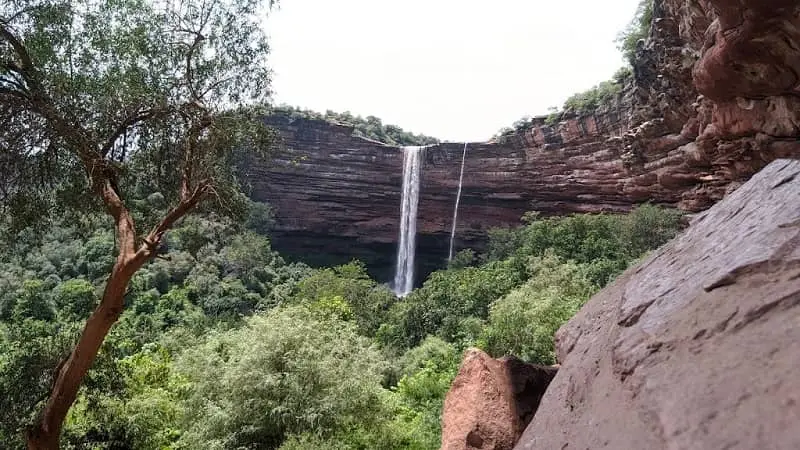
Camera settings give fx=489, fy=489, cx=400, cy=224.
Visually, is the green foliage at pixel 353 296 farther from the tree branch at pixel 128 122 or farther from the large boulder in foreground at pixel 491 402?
the large boulder in foreground at pixel 491 402

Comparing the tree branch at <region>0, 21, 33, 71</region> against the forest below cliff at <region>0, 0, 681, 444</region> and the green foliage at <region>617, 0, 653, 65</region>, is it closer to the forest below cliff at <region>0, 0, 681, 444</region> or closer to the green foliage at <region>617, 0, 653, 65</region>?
the forest below cliff at <region>0, 0, 681, 444</region>

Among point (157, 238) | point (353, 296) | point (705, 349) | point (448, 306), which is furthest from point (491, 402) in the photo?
point (353, 296)

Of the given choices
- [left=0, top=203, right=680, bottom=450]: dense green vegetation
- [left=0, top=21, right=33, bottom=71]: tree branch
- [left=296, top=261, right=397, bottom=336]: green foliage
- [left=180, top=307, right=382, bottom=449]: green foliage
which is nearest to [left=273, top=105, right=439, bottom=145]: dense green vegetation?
[left=296, top=261, right=397, bottom=336]: green foliage

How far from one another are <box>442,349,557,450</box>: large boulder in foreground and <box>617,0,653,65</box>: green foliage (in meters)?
17.5

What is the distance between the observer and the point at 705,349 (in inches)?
75.9

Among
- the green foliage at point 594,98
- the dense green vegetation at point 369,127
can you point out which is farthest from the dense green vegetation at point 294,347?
the dense green vegetation at point 369,127

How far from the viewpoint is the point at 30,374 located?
5.97 meters

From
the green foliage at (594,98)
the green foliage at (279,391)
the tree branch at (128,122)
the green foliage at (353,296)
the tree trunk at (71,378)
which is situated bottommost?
the green foliage at (353,296)

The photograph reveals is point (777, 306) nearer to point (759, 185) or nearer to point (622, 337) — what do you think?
point (622, 337)

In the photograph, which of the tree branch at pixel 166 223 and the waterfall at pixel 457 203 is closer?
the tree branch at pixel 166 223

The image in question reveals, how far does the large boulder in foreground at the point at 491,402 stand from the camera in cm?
395

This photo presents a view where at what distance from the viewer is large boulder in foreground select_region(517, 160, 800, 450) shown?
5.16ft

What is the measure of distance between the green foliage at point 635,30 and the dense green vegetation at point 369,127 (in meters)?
17.5

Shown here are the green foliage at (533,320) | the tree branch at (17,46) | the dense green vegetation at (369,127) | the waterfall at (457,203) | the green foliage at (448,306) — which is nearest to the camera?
the tree branch at (17,46)
